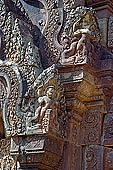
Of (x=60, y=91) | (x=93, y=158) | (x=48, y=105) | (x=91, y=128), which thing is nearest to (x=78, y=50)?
(x=60, y=91)

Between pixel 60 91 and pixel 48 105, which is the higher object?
pixel 60 91

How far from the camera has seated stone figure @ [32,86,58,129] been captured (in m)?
5.31

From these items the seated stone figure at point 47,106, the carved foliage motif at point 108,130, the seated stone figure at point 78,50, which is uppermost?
the seated stone figure at point 78,50

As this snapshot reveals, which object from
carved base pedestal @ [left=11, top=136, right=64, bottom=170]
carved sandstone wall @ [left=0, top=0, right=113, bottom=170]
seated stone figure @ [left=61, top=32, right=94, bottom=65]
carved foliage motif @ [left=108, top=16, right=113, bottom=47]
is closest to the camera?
carved base pedestal @ [left=11, top=136, right=64, bottom=170]

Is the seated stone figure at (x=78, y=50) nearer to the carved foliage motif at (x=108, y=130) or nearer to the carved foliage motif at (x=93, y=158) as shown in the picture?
the carved foliage motif at (x=108, y=130)

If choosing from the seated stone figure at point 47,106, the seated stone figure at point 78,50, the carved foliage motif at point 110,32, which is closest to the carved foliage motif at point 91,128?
the seated stone figure at point 47,106

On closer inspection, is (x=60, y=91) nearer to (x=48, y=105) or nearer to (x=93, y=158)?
(x=48, y=105)

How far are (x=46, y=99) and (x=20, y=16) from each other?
1443 millimetres

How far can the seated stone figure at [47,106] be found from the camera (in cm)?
531

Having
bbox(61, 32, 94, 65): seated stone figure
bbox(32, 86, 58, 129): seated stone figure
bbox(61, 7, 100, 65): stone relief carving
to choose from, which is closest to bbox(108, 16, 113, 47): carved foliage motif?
bbox(61, 7, 100, 65): stone relief carving

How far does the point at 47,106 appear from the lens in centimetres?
530

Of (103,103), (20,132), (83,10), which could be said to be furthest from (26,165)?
(83,10)

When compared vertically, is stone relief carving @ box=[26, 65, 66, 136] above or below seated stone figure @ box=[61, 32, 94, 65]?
below

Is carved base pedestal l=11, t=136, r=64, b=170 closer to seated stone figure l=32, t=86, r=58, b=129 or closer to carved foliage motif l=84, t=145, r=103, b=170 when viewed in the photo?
seated stone figure l=32, t=86, r=58, b=129
